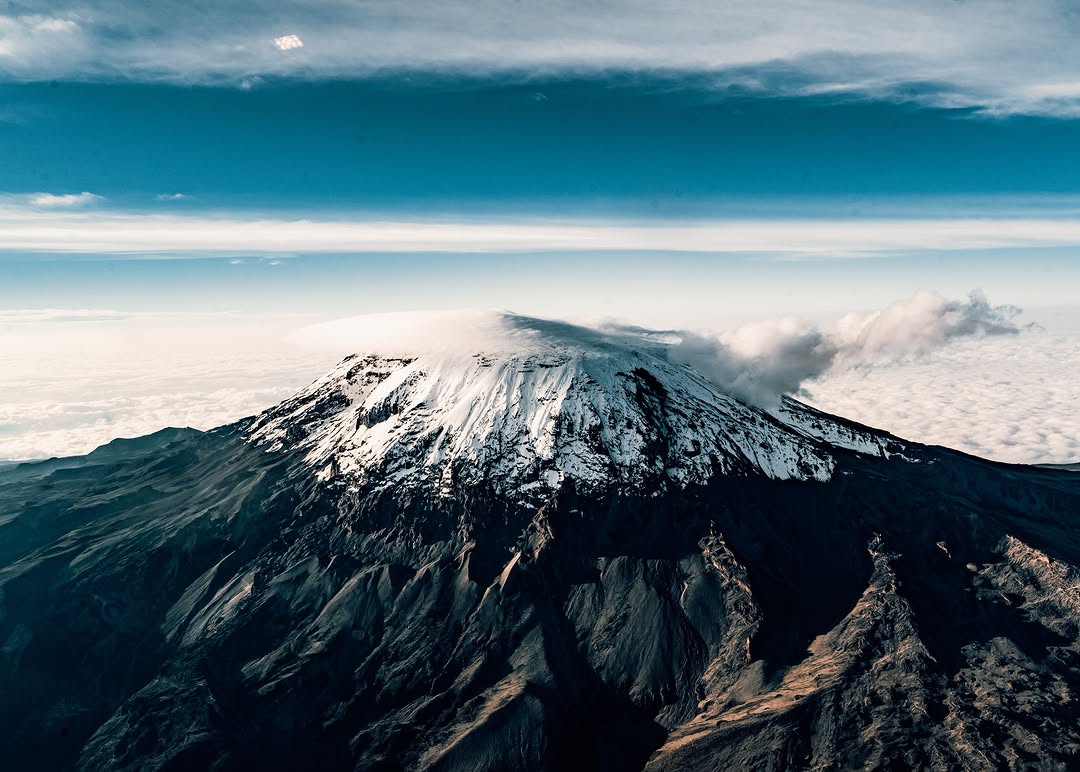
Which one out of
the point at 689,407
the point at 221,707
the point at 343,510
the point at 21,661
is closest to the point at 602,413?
the point at 689,407

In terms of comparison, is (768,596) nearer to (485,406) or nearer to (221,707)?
(485,406)

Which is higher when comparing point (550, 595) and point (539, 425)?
point (539, 425)

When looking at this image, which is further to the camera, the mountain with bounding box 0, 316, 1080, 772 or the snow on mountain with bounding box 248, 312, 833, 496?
the snow on mountain with bounding box 248, 312, 833, 496

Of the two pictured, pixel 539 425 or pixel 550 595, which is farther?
pixel 539 425

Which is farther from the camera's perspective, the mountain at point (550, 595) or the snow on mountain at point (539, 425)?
the snow on mountain at point (539, 425)
